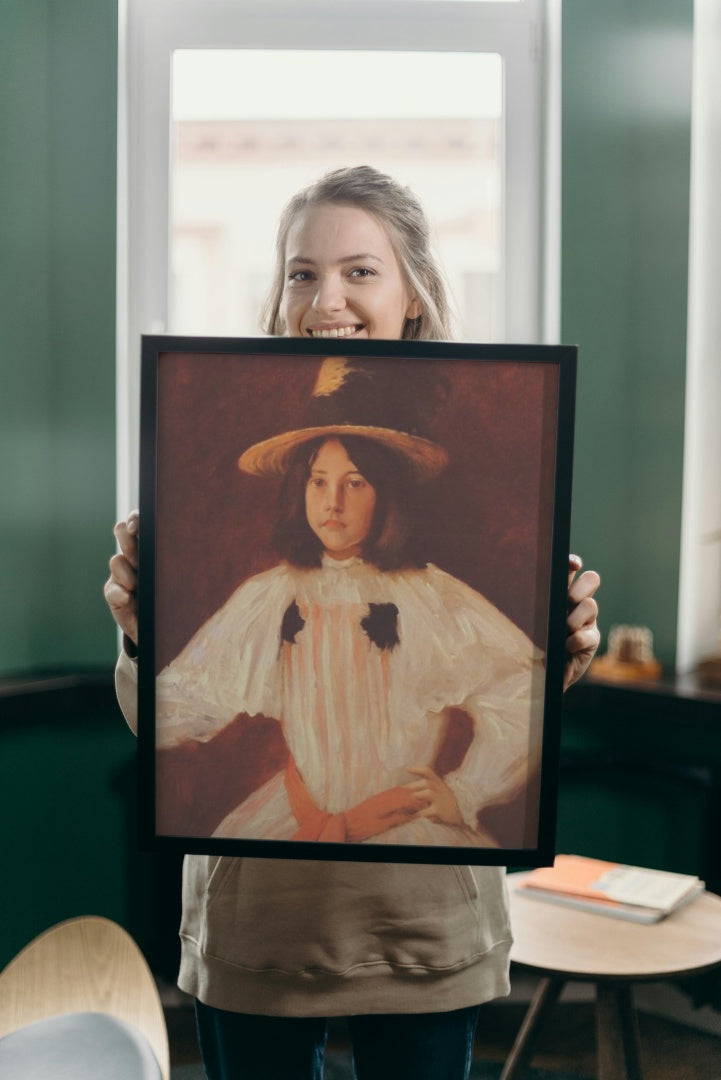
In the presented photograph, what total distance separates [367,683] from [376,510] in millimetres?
158

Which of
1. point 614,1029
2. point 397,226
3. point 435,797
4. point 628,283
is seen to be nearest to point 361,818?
point 435,797

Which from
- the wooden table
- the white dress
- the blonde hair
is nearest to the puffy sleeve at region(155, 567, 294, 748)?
the white dress

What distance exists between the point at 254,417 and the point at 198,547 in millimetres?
129

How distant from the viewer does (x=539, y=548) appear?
3.09 feet

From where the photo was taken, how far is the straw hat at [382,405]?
0.93 m

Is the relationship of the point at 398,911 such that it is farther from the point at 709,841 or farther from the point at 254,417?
the point at 709,841

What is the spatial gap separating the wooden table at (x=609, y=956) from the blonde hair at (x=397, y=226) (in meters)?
1.04

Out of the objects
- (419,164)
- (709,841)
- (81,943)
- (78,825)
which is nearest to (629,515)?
(709,841)

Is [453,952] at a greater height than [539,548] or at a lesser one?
lesser

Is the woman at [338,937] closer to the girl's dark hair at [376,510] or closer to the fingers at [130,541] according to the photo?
the fingers at [130,541]

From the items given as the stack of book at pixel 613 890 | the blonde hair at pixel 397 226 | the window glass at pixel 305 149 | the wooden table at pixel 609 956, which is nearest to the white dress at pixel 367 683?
the blonde hair at pixel 397 226

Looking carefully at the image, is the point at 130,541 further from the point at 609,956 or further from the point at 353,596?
the point at 609,956

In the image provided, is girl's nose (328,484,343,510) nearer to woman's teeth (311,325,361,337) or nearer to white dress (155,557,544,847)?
white dress (155,557,544,847)

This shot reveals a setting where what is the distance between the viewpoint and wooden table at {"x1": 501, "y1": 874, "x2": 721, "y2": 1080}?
164 centimetres
